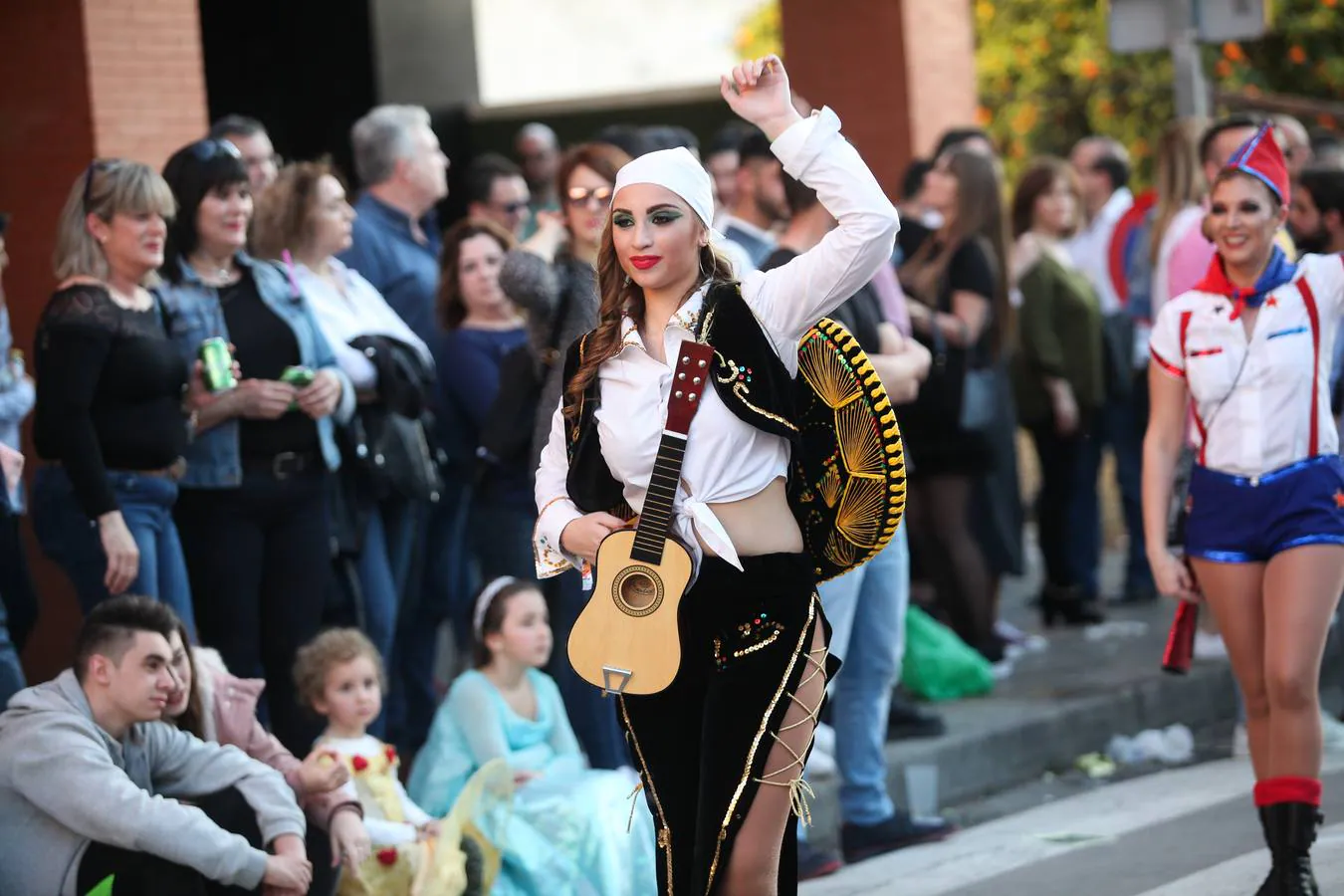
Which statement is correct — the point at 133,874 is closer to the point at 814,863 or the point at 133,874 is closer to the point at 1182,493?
the point at 814,863

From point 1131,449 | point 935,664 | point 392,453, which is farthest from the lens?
point 1131,449

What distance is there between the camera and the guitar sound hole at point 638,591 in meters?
4.73

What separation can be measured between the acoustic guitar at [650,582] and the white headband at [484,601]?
2.45 metres

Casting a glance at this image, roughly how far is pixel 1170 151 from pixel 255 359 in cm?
485

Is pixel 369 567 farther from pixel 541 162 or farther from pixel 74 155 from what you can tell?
pixel 541 162

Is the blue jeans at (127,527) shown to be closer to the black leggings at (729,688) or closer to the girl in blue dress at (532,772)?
the girl in blue dress at (532,772)

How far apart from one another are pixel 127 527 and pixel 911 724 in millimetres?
3249

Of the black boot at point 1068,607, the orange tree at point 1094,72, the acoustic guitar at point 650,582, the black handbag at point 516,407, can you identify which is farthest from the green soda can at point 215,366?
the orange tree at point 1094,72

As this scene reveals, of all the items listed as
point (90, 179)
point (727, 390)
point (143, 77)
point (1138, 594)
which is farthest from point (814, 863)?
point (1138, 594)

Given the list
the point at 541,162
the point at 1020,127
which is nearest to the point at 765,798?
the point at 541,162

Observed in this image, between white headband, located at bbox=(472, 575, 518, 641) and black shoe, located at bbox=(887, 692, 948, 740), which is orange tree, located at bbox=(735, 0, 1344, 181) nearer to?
black shoe, located at bbox=(887, 692, 948, 740)

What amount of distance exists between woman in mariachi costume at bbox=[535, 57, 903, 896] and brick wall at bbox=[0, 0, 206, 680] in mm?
4272

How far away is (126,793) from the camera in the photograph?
563 centimetres

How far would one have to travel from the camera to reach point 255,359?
734 centimetres
